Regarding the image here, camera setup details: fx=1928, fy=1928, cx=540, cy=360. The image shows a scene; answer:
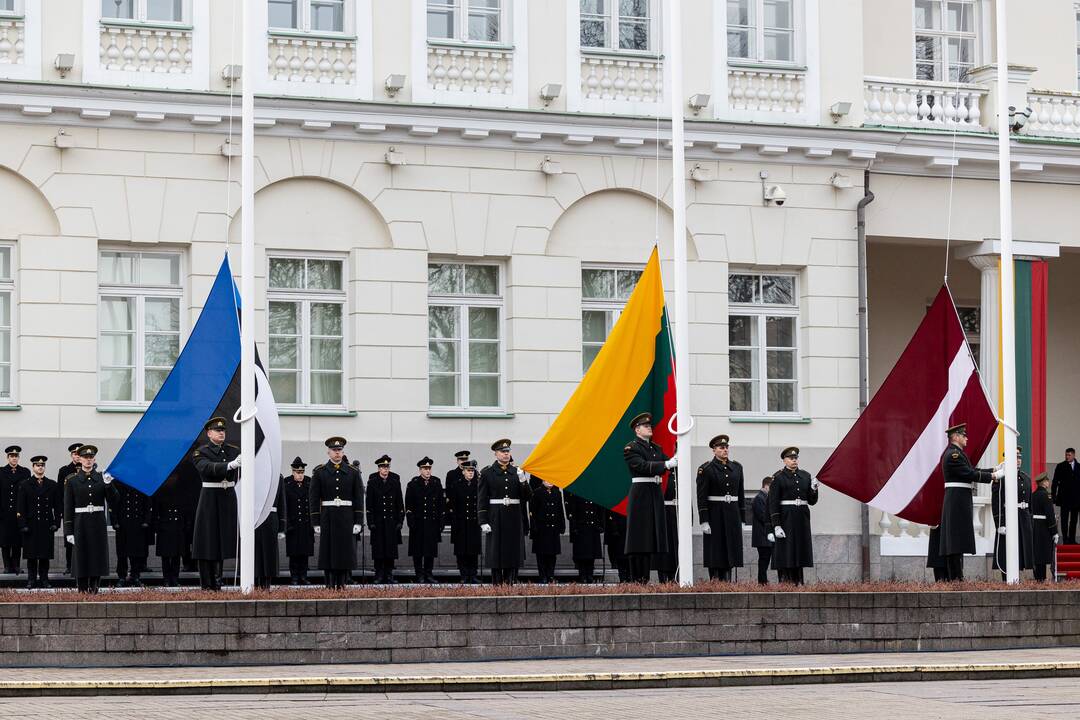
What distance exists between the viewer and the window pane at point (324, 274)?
2488 centimetres

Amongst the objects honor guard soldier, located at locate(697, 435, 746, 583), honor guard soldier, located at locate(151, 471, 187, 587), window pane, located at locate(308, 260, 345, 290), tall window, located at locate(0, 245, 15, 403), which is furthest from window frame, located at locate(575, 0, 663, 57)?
honor guard soldier, located at locate(151, 471, 187, 587)

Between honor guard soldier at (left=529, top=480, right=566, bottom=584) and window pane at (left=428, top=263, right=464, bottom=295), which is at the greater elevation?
window pane at (left=428, top=263, right=464, bottom=295)

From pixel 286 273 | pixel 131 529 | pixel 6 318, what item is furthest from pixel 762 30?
pixel 131 529

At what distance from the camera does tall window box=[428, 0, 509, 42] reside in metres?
25.5

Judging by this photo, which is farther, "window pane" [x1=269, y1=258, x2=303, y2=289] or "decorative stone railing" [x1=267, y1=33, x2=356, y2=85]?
"window pane" [x1=269, y1=258, x2=303, y2=289]

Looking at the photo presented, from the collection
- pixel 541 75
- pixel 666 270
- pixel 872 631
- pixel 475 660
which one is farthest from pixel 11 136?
pixel 872 631

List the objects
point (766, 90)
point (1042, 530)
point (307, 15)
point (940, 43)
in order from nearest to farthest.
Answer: point (307, 15)
point (1042, 530)
point (766, 90)
point (940, 43)

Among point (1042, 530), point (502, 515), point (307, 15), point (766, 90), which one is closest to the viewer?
point (502, 515)

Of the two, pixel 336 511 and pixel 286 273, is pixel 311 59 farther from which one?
pixel 336 511

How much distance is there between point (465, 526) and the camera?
23438 millimetres

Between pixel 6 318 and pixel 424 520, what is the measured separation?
566cm

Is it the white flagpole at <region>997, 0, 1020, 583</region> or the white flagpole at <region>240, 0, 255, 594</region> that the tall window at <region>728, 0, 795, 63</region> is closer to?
the white flagpole at <region>997, 0, 1020, 583</region>

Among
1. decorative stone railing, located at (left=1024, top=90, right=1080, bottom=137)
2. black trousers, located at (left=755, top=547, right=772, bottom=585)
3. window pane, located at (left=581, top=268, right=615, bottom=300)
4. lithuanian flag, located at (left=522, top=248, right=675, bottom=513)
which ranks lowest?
black trousers, located at (left=755, top=547, right=772, bottom=585)

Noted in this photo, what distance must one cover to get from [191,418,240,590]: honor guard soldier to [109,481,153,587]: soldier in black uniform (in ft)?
10.7
